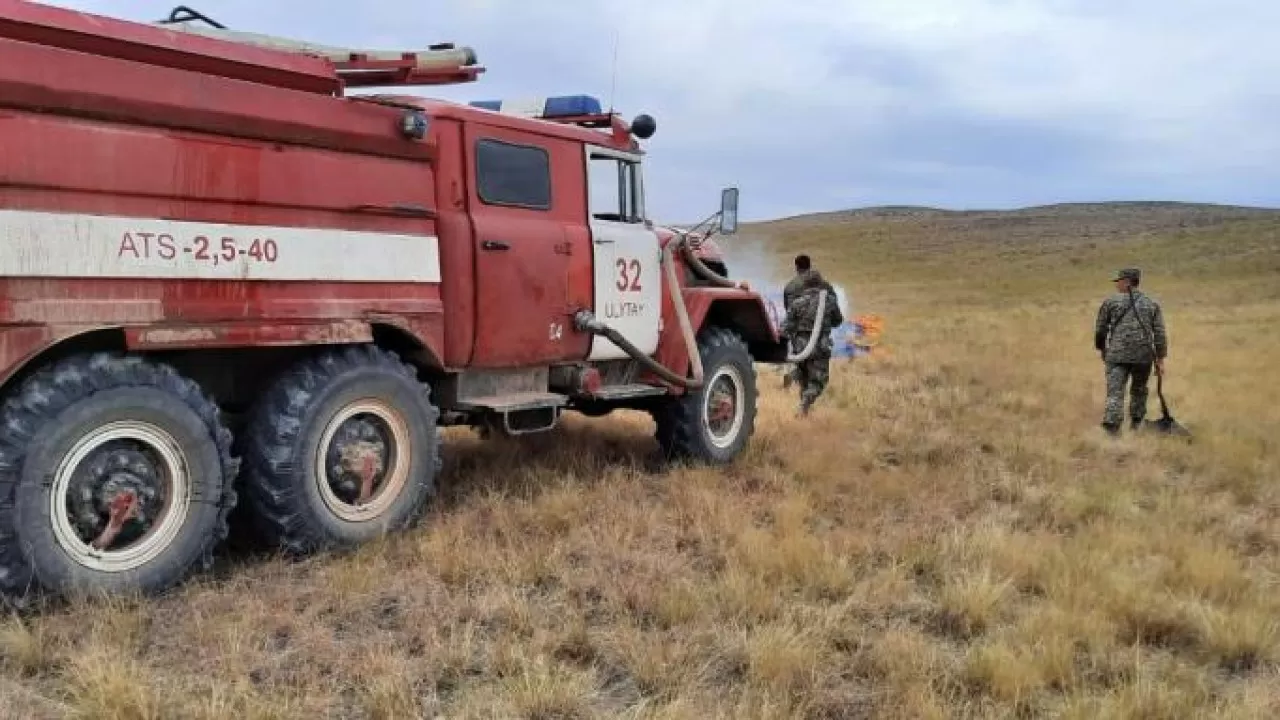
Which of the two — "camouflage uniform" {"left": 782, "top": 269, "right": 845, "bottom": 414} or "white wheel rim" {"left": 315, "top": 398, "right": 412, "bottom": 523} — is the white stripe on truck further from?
"camouflage uniform" {"left": 782, "top": 269, "right": 845, "bottom": 414}

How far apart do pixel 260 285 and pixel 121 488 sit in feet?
3.85

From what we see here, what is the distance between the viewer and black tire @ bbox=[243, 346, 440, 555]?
5723mm

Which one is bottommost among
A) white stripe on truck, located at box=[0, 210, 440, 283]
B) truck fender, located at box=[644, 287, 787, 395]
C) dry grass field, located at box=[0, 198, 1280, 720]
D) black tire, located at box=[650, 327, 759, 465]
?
dry grass field, located at box=[0, 198, 1280, 720]

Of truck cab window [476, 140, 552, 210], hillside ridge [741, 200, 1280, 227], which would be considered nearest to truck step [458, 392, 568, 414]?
truck cab window [476, 140, 552, 210]

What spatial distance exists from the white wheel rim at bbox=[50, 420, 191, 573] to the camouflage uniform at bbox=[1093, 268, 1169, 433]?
8897 mm

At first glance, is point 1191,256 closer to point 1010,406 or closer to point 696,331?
point 1010,406

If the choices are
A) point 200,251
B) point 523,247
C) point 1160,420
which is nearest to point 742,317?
point 523,247

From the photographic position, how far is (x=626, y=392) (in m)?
8.04

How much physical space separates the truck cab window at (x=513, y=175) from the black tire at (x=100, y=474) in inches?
87.9

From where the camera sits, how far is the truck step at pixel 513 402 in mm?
6902

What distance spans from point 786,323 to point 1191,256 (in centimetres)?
5626

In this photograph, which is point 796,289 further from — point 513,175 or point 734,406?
point 513,175

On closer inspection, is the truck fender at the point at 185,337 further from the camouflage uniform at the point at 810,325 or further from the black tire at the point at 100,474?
the camouflage uniform at the point at 810,325

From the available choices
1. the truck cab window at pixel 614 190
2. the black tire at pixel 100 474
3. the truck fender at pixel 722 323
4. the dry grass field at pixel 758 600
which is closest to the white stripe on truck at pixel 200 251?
the black tire at pixel 100 474
